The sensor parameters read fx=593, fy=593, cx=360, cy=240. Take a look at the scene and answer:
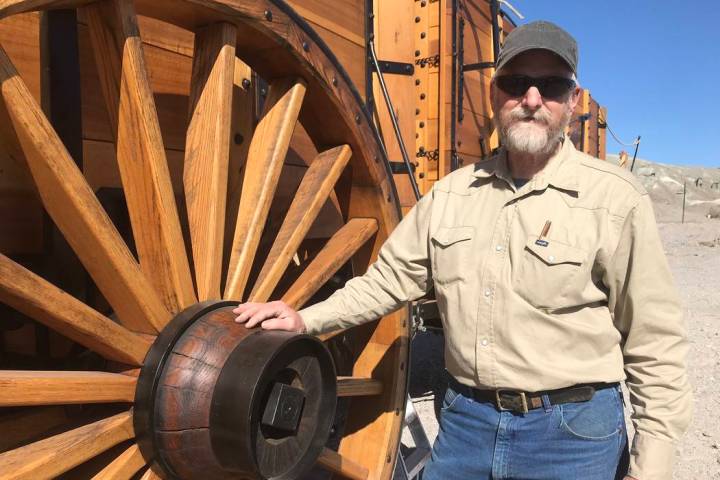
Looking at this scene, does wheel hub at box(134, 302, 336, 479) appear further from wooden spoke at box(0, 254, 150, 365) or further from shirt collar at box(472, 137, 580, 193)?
shirt collar at box(472, 137, 580, 193)

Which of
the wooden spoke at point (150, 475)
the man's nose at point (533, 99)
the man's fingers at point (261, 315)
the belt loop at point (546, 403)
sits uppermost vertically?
the man's nose at point (533, 99)

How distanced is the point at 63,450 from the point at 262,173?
878 mm

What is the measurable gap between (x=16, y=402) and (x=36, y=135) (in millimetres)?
517

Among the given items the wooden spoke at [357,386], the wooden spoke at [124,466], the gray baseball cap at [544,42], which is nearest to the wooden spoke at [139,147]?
the wooden spoke at [124,466]

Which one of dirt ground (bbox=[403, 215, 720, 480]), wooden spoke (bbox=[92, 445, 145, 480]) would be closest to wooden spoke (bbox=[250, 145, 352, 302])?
wooden spoke (bbox=[92, 445, 145, 480])

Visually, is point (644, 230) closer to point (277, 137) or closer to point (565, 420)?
point (565, 420)

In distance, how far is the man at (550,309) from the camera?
5.01ft

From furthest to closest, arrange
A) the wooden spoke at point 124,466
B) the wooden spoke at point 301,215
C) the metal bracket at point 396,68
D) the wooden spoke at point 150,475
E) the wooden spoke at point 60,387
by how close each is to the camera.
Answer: the metal bracket at point 396,68 < the wooden spoke at point 301,215 < the wooden spoke at point 150,475 < the wooden spoke at point 124,466 < the wooden spoke at point 60,387

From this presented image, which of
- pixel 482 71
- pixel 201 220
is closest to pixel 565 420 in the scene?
pixel 201 220

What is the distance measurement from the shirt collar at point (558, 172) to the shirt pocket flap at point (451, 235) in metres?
0.19

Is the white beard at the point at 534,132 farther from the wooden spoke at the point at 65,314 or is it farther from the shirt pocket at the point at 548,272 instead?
the wooden spoke at the point at 65,314

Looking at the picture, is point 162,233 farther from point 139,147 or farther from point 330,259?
point 330,259

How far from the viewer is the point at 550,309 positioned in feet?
5.20

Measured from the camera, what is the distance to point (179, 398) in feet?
4.54
